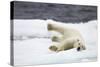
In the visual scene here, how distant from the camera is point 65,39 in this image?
212 centimetres

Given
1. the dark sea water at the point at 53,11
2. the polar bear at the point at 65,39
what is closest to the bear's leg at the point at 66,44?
the polar bear at the point at 65,39

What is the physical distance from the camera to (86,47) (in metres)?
2.22

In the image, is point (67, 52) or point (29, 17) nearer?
point (29, 17)

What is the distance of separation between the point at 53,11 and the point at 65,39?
344mm

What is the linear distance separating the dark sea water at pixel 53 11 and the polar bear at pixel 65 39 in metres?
0.10

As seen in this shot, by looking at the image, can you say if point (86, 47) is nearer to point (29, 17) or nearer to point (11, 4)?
point (29, 17)

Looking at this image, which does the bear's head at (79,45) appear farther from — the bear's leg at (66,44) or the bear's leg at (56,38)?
the bear's leg at (56,38)

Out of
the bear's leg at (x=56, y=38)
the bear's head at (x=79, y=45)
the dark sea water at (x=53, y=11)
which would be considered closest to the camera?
the dark sea water at (x=53, y=11)

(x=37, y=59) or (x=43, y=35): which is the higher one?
(x=43, y=35)

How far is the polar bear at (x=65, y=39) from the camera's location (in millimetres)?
2072

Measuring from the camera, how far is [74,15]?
2172 mm

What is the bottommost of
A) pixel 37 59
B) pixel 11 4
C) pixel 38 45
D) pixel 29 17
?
pixel 37 59

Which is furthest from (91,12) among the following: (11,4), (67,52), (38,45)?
(11,4)
